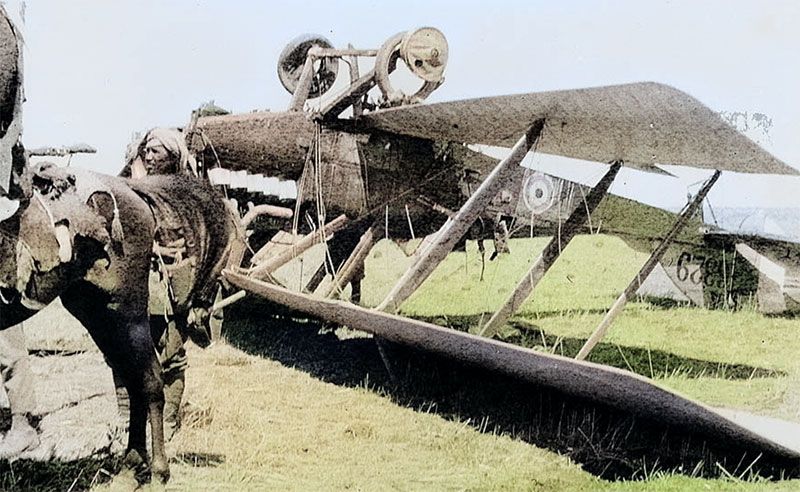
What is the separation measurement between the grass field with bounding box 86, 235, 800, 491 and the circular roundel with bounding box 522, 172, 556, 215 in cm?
95

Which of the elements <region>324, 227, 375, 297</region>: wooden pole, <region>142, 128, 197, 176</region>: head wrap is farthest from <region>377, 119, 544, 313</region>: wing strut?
<region>142, 128, 197, 176</region>: head wrap

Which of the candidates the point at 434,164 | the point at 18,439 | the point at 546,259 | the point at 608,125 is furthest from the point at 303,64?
the point at 18,439

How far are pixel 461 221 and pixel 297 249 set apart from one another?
58.7 inches

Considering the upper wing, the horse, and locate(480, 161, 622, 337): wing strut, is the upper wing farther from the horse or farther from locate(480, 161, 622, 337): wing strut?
the horse

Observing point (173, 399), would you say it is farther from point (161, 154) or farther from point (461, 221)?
point (461, 221)

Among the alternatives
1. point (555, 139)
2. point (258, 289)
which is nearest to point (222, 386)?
point (258, 289)

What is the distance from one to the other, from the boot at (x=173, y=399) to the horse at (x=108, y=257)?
262 millimetres

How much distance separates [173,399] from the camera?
136 inches

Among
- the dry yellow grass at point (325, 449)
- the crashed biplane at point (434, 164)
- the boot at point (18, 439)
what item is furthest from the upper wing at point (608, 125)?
the boot at point (18, 439)

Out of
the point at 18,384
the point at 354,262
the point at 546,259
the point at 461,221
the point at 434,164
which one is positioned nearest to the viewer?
the point at 18,384

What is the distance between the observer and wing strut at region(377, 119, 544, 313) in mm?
Result: 3915

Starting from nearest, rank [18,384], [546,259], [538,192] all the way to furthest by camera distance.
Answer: [18,384], [546,259], [538,192]

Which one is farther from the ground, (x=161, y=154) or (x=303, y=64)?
(x=303, y=64)

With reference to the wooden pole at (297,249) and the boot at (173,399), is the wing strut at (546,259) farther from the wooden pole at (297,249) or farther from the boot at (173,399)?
the boot at (173,399)
